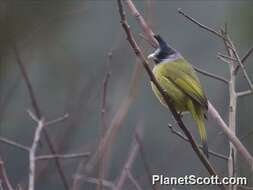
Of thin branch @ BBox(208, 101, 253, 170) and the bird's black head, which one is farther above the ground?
the bird's black head

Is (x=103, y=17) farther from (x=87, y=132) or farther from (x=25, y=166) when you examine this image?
(x=25, y=166)

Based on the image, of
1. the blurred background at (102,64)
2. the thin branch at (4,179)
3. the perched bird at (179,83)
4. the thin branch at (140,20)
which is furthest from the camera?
the blurred background at (102,64)

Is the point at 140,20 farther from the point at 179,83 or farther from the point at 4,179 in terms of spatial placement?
the point at 4,179

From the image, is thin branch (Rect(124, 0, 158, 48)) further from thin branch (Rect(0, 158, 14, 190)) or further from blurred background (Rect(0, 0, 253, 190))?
blurred background (Rect(0, 0, 253, 190))

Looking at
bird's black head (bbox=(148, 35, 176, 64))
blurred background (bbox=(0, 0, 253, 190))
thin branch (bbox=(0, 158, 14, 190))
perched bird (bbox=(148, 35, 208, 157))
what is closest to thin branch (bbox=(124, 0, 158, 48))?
perched bird (bbox=(148, 35, 208, 157))

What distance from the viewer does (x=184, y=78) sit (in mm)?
3959

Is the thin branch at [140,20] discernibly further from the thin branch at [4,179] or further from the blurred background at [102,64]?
the blurred background at [102,64]

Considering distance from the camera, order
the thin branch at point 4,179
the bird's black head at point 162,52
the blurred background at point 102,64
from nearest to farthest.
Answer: the thin branch at point 4,179, the bird's black head at point 162,52, the blurred background at point 102,64

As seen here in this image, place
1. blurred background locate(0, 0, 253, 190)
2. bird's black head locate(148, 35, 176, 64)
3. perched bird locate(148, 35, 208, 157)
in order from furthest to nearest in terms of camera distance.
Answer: blurred background locate(0, 0, 253, 190) < bird's black head locate(148, 35, 176, 64) < perched bird locate(148, 35, 208, 157)

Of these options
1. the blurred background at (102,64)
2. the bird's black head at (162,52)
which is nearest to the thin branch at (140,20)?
the bird's black head at (162,52)

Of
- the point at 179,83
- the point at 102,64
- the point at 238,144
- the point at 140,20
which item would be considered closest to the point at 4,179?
the point at 238,144

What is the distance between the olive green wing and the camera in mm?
3770

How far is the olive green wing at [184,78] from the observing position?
148 inches

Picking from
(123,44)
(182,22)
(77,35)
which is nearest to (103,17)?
(77,35)
